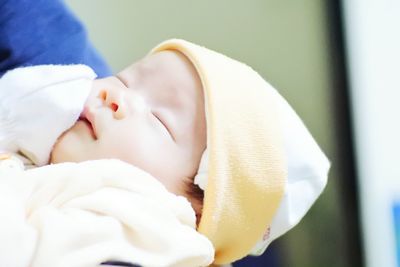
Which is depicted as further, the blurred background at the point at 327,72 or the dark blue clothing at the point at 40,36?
the blurred background at the point at 327,72

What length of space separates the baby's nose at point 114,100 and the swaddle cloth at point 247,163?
88 millimetres

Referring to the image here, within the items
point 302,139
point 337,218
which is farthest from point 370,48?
point 302,139

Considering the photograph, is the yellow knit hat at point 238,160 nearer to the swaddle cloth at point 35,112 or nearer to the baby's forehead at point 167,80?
the baby's forehead at point 167,80

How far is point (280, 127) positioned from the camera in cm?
70

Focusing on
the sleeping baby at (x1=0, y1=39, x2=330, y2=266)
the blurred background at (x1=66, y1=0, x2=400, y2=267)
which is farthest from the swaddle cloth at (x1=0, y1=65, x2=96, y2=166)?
the blurred background at (x1=66, y1=0, x2=400, y2=267)

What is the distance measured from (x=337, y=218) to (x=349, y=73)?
36cm

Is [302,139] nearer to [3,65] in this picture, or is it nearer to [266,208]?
[266,208]

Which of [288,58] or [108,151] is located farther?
[288,58]

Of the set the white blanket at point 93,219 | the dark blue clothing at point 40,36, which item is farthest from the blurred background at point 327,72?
the white blanket at point 93,219

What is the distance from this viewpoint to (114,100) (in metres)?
0.67

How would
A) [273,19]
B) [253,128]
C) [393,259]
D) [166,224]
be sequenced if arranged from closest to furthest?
1. [166,224]
2. [253,128]
3. [393,259]
4. [273,19]

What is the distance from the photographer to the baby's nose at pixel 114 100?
65cm

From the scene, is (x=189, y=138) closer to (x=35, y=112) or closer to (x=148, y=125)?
(x=148, y=125)

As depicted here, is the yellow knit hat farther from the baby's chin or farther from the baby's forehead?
the baby's chin
